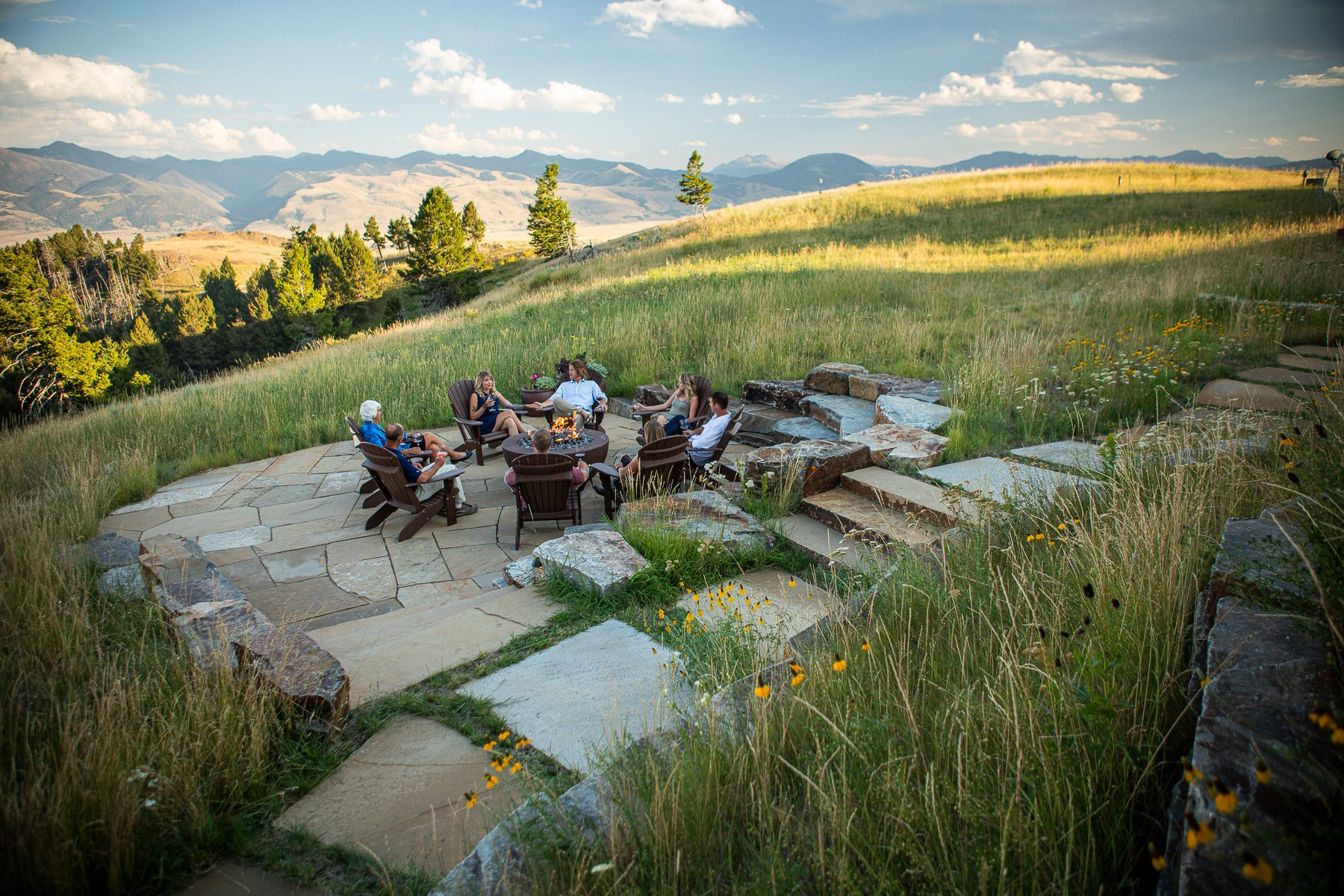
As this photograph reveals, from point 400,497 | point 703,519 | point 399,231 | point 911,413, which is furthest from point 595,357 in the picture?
point 399,231

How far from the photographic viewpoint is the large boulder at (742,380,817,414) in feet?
24.5

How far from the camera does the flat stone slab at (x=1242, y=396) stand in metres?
5.11

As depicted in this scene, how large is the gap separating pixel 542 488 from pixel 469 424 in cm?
240

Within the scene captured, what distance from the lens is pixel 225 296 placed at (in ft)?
238

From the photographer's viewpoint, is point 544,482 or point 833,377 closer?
point 544,482

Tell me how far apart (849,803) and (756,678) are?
1.69 ft

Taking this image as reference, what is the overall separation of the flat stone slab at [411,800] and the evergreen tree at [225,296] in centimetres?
7956

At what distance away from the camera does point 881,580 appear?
2.87 metres

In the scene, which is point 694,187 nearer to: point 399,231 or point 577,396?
point 399,231

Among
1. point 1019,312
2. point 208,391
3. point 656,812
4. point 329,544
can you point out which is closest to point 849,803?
point 656,812

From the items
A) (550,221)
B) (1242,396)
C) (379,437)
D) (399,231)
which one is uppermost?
(399,231)

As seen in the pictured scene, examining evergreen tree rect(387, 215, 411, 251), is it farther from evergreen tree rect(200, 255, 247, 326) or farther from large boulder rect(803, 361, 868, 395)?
large boulder rect(803, 361, 868, 395)

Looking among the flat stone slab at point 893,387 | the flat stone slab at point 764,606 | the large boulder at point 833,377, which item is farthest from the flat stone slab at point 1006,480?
the large boulder at point 833,377

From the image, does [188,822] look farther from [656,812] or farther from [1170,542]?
[1170,542]
